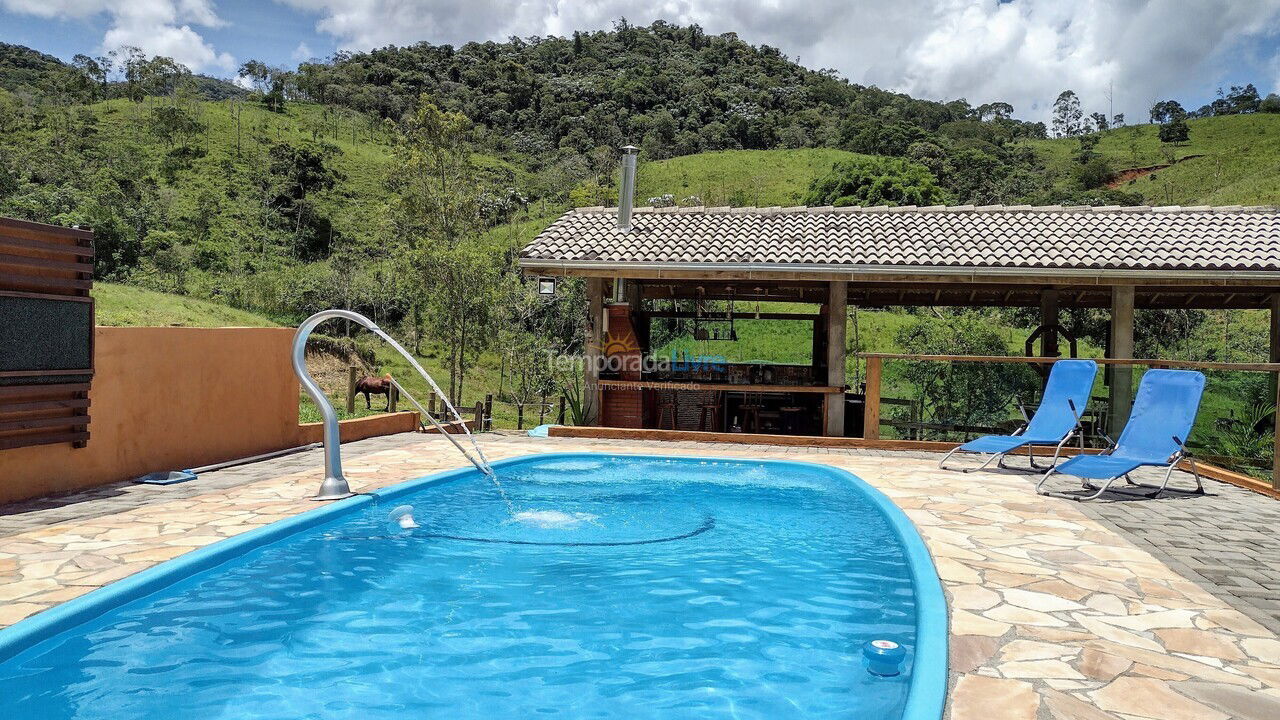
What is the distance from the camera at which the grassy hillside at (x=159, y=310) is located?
20.9m

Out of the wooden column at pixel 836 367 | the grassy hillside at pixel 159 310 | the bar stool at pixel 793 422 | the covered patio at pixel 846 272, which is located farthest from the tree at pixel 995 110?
the wooden column at pixel 836 367

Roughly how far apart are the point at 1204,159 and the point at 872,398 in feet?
173

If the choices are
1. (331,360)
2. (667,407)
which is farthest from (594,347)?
(331,360)

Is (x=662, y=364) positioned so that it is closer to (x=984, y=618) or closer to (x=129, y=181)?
(x=984, y=618)

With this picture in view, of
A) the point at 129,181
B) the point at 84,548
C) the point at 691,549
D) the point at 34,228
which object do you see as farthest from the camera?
the point at 129,181

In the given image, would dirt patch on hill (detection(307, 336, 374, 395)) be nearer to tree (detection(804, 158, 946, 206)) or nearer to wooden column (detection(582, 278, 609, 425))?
wooden column (detection(582, 278, 609, 425))

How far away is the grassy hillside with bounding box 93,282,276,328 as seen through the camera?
68.7 ft

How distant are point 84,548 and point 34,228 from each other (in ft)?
9.27

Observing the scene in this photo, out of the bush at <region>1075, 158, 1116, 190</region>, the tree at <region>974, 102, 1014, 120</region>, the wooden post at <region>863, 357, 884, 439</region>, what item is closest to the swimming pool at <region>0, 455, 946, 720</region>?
the wooden post at <region>863, 357, 884, 439</region>

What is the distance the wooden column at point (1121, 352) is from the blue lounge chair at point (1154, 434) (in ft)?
10.2

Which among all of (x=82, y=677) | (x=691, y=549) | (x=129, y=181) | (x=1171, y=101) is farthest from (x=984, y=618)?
(x=1171, y=101)

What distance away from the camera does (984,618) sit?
3867 mm

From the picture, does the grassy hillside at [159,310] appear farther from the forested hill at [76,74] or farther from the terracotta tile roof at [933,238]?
the forested hill at [76,74]

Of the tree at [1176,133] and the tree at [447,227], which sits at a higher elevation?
the tree at [1176,133]
